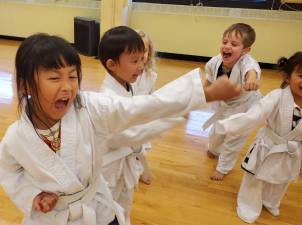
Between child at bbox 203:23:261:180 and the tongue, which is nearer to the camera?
the tongue

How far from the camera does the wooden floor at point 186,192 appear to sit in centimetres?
171

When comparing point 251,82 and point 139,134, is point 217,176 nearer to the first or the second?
point 251,82

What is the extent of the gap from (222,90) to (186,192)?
4.24 ft

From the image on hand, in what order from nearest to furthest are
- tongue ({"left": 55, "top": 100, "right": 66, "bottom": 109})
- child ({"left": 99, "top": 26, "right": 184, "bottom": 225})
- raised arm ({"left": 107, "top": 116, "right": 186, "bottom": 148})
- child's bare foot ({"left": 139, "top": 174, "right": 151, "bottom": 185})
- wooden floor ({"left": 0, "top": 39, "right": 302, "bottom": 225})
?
tongue ({"left": 55, "top": 100, "right": 66, "bottom": 109}) → raised arm ({"left": 107, "top": 116, "right": 186, "bottom": 148}) → child ({"left": 99, "top": 26, "right": 184, "bottom": 225}) → wooden floor ({"left": 0, "top": 39, "right": 302, "bottom": 225}) → child's bare foot ({"left": 139, "top": 174, "right": 151, "bottom": 185})

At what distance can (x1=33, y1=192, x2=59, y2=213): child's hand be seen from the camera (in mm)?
896

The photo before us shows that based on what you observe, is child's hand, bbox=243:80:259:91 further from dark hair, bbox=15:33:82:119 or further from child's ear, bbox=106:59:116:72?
dark hair, bbox=15:33:82:119

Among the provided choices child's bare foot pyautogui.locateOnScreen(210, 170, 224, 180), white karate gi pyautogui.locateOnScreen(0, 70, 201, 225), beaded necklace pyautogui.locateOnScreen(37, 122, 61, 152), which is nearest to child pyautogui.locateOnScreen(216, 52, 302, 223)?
child's bare foot pyautogui.locateOnScreen(210, 170, 224, 180)

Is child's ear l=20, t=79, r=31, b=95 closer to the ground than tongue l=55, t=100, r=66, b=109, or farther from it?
farther from it

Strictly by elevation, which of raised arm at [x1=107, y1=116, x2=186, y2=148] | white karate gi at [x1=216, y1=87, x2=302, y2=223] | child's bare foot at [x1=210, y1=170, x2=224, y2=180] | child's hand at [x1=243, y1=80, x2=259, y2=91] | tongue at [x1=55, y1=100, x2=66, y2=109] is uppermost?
tongue at [x1=55, y1=100, x2=66, y2=109]

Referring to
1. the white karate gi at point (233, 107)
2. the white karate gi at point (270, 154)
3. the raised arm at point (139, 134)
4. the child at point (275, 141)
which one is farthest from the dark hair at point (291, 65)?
the raised arm at point (139, 134)

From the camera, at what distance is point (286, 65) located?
163cm

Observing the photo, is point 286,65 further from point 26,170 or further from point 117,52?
point 26,170

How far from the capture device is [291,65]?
1.59m

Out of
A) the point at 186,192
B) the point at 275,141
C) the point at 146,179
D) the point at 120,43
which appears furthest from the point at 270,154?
the point at 120,43
